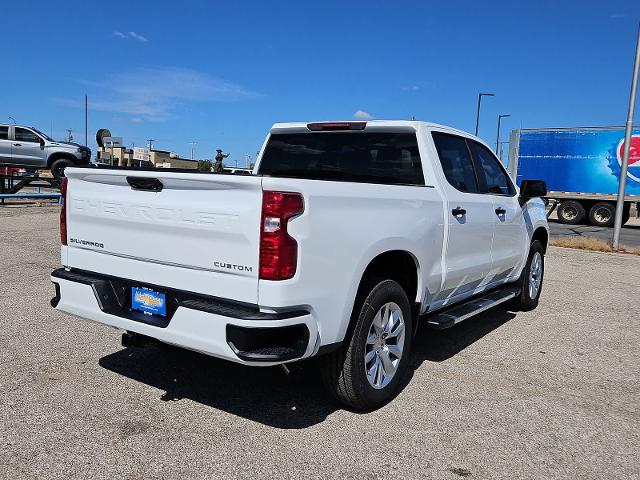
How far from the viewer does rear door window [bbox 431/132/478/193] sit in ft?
15.2

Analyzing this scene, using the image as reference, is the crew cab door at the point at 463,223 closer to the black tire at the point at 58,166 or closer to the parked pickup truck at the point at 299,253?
the parked pickup truck at the point at 299,253

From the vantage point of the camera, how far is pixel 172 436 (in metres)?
3.15

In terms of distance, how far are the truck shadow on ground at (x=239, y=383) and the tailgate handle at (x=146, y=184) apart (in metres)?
1.06

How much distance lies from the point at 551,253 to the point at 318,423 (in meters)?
11.0

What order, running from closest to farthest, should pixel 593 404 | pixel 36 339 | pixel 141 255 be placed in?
pixel 141 255 → pixel 593 404 → pixel 36 339

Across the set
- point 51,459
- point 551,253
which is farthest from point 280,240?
point 551,253

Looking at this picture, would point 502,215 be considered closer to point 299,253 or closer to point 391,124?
point 391,124

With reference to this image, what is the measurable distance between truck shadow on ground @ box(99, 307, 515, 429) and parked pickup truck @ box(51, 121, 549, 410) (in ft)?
1.11

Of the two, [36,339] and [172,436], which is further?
[36,339]

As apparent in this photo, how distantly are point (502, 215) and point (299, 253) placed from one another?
323cm

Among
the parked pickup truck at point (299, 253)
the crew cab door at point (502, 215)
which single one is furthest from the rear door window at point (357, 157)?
the crew cab door at point (502, 215)

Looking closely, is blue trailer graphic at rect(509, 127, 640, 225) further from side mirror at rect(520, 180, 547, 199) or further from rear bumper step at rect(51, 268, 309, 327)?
rear bumper step at rect(51, 268, 309, 327)

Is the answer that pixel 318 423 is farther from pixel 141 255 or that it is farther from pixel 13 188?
pixel 13 188

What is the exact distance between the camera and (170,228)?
3.14 metres
